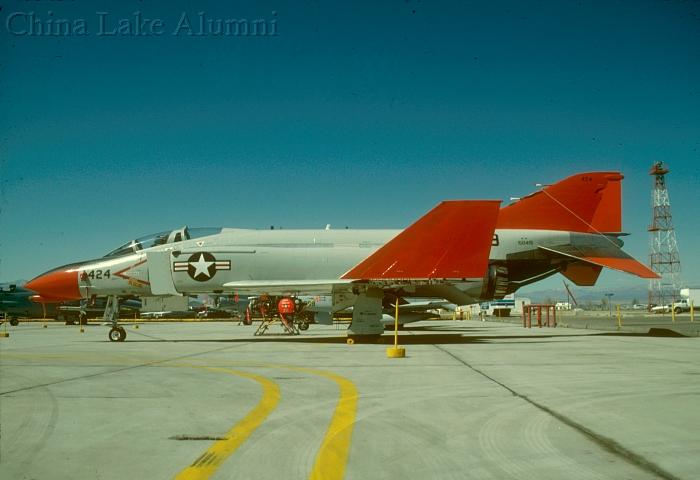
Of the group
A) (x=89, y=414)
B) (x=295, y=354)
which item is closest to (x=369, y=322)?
(x=295, y=354)

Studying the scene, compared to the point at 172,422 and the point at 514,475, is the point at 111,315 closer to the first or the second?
the point at 172,422

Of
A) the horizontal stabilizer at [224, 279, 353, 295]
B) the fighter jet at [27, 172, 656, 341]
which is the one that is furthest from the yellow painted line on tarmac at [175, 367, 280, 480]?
the fighter jet at [27, 172, 656, 341]

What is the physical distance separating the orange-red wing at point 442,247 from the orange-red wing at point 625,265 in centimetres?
542

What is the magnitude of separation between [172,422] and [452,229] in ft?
40.9

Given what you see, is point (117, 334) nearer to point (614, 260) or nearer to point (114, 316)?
point (114, 316)

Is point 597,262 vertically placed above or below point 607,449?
above

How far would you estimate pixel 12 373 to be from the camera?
10.5 m

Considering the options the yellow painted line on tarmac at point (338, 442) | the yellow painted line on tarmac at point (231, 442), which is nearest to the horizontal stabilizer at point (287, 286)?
the yellow painted line on tarmac at point (231, 442)

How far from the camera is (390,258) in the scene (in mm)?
17344

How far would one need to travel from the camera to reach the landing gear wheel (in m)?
20.2

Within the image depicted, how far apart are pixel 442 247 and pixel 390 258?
165cm

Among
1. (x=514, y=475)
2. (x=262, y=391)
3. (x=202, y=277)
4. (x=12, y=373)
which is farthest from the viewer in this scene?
(x=202, y=277)

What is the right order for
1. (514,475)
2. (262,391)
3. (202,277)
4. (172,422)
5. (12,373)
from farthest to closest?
(202,277)
(12,373)
(262,391)
(172,422)
(514,475)

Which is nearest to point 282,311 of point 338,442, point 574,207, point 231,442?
point 574,207
